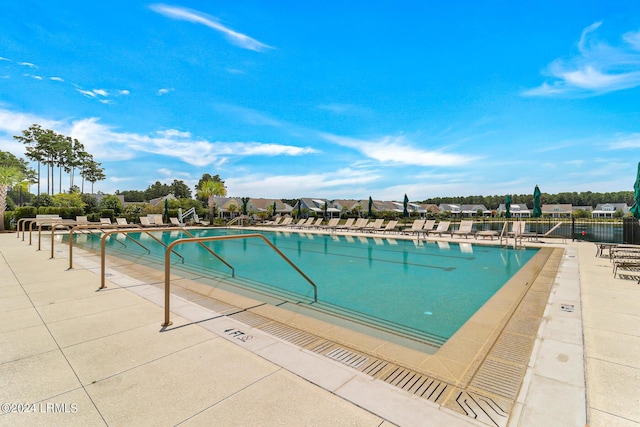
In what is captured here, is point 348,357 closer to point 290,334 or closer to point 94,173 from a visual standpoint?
point 290,334

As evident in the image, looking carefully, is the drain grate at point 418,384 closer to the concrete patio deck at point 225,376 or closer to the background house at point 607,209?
the concrete patio deck at point 225,376

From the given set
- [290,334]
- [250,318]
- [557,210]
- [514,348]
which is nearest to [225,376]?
[290,334]

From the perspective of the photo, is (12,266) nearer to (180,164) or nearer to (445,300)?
(445,300)

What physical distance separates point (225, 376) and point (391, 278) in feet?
19.3

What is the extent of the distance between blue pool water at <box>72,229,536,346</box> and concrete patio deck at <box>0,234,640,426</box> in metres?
1.60

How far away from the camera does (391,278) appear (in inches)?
304

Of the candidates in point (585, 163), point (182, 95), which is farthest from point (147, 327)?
point (585, 163)

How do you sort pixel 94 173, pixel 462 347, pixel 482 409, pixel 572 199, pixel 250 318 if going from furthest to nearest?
pixel 572 199 → pixel 94 173 → pixel 250 318 → pixel 462 347 → pixel 482 409

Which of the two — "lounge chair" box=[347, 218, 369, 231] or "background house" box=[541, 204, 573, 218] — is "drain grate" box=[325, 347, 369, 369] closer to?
"lounge chair" box=[347, 218, 369, 231]

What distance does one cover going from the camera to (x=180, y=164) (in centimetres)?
4766

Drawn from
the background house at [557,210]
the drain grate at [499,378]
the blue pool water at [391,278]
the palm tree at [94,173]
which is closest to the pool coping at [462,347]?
the drain grate at [499,378]

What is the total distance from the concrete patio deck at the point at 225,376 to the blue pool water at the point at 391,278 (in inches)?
63.0

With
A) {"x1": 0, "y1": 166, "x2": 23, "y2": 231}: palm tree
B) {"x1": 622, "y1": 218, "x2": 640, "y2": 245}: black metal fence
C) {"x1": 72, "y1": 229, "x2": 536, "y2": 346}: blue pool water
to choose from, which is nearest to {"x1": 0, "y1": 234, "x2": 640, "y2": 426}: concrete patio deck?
{"x1": 72, "y1": 229, "x2": 536, "y2": 346}: blue pool water

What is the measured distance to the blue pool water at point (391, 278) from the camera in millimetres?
4941
